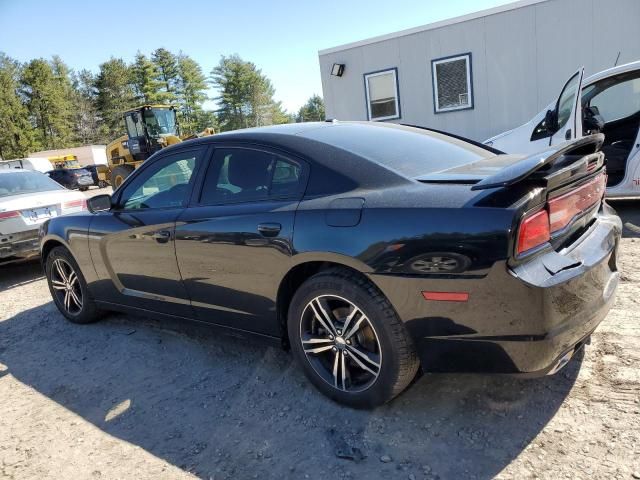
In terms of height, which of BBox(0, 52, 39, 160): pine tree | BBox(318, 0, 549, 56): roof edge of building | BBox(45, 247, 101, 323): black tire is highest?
BBox(0, 52, 39, 160): pine tree

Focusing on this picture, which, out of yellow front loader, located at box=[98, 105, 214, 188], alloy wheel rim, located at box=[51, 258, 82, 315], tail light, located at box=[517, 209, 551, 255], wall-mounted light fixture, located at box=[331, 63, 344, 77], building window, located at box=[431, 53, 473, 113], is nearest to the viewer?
tail light, located at box=[517, 209, 551, 255]

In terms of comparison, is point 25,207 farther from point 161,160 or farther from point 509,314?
point 509,314

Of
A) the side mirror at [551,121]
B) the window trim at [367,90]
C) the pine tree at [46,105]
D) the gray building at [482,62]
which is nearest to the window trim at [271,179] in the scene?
the side mirror at [551,121]

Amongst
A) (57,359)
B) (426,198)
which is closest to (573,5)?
(426,198)

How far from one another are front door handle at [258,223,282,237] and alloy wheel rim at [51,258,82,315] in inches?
95.0

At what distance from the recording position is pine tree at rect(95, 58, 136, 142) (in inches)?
2650

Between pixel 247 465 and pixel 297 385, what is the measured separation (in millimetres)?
724

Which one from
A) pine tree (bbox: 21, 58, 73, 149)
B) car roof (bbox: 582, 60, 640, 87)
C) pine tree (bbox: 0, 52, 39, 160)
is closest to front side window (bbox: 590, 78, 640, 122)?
car roof (bbox: 582, 60, 640, 87)

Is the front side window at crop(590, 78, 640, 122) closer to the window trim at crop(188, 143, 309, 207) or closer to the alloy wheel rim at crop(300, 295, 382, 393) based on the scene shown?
the window trim at crop(188, 143, 309, 207)

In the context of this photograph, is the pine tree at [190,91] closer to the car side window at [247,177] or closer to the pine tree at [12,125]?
the pine tree at [12,125]

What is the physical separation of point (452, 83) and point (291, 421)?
413 inches

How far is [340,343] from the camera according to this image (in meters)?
2.68

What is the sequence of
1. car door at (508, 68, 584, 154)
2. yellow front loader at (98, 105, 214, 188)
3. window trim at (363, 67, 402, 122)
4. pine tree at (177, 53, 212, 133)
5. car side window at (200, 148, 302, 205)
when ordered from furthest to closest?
pine tree at (177, 53, 212, 133)
yellow front loader at (98, 105, 214, 188)
window trim at (363, 67, 402, 122)
car door at (508, 68, 584, 154)
car side window at (200, 148, 302, 205)

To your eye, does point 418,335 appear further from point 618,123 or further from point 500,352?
point 618,123
